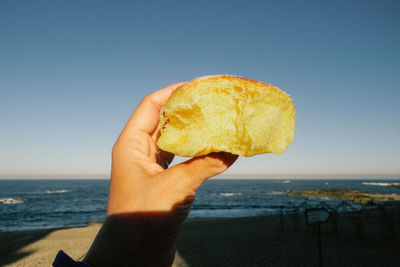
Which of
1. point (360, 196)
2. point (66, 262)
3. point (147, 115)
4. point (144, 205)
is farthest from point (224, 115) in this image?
point (360, 196)

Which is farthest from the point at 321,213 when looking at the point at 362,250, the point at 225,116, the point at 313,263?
the point at 225,116

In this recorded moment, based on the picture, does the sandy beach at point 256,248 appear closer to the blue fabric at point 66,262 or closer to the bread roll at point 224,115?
the bread roll at point 224,115

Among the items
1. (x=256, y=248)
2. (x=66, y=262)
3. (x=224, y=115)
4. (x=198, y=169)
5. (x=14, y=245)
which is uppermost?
(x=224, y=115)

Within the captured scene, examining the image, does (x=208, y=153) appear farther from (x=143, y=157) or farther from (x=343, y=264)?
(x=343, y=264)

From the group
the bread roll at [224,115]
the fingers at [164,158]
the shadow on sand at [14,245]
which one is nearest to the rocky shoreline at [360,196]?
the shadow on sand at [14,245]

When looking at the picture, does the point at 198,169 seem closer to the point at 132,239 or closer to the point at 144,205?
the point at 144,205

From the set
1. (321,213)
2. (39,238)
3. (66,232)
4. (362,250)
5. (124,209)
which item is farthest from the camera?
(66,232)
